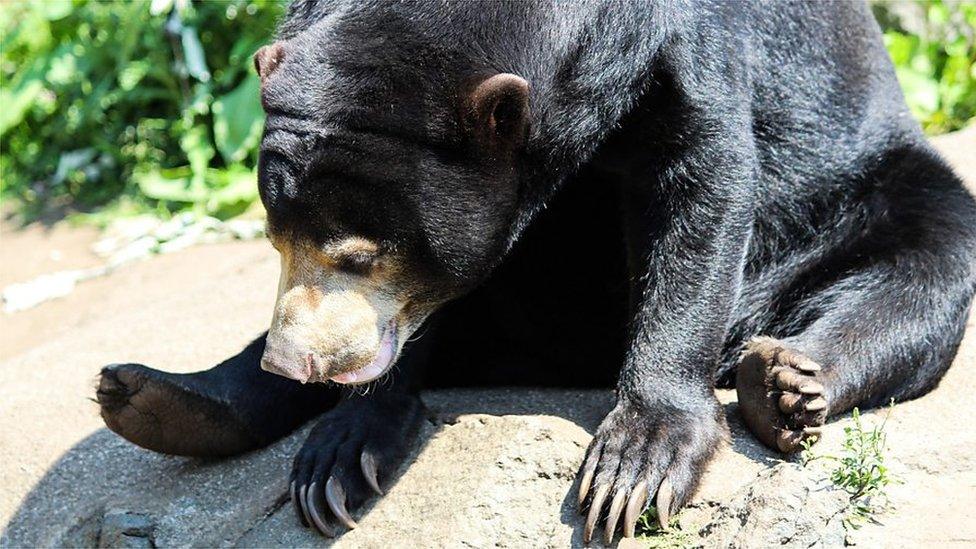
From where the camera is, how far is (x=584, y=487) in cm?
374

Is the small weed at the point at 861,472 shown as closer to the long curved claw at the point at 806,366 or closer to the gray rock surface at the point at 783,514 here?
the gray rock surface at the point at 783,514

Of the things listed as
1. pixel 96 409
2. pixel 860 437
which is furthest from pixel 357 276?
pixel 96 409

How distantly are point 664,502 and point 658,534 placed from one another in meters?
0.10

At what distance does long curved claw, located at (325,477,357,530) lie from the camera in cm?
402

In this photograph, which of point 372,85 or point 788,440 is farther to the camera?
point 788,440

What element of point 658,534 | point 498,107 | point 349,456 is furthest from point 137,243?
point 658,534

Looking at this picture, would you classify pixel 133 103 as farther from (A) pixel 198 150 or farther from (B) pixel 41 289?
(B) pixel 41 289

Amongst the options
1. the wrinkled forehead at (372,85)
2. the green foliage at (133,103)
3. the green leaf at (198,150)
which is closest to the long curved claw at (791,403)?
the wrinkled forehead at (372,85)

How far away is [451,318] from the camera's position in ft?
16.3

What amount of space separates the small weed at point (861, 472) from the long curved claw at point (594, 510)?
646 millimetres

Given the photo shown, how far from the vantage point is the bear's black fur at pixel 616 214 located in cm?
365

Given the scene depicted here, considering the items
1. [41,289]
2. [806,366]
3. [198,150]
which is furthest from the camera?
[198,150]

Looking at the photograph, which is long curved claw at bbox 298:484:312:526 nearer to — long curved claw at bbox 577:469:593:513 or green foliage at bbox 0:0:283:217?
long curved claw at bbox 577:469:593:513

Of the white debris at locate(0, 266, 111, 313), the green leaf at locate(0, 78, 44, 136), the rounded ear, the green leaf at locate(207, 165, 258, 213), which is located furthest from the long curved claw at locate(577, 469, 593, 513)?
the green leaf at locate(0, 78, 44, 136)
